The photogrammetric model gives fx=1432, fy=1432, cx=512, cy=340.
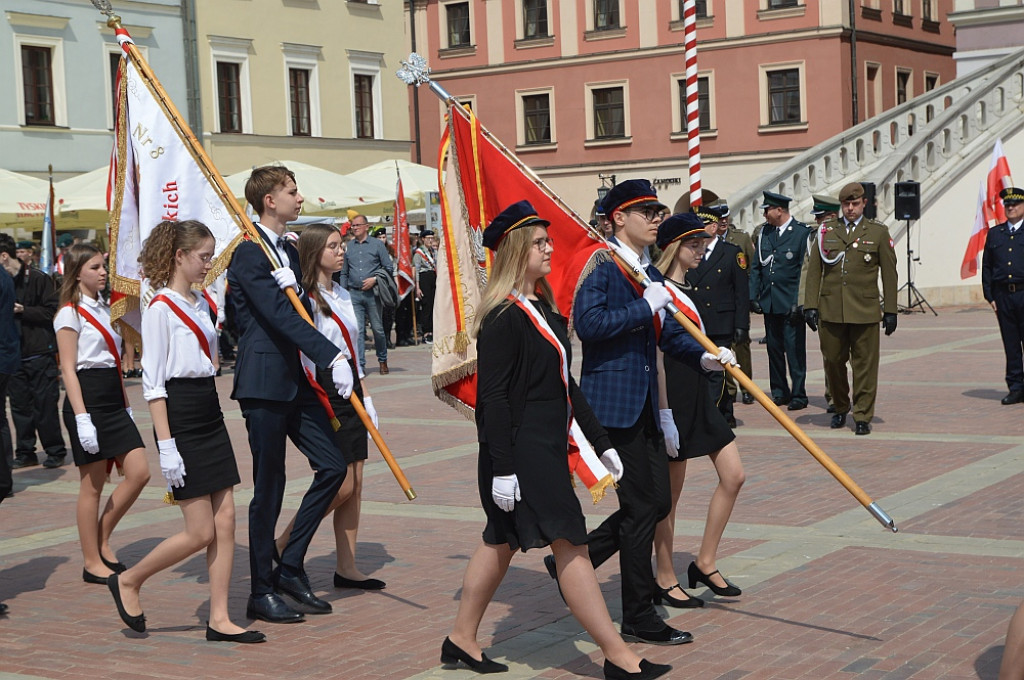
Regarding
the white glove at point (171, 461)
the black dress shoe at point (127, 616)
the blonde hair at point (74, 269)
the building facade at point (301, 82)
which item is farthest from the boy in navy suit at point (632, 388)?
the building facade at point (301, 82)

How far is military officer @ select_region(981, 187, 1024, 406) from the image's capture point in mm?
13945

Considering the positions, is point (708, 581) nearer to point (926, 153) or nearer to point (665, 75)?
point (926, 153)

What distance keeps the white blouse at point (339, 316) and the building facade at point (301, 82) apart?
Answer: 30.6 metres

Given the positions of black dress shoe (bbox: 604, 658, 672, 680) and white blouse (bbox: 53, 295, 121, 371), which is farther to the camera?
white blouse (bbox: 53, 295, 121, 371)

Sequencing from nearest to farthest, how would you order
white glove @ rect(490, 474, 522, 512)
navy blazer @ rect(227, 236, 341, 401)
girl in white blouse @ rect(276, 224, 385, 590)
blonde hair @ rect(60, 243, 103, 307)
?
1. white glove @ rect(490, 474, 522, 512)
2. navy blazer @ rect(227, 236, 341, 401)
3. girl in white blouse @ rect(276, 224, 385, 590)
4. blonde hair @ rect(60, 243, 103, 307)

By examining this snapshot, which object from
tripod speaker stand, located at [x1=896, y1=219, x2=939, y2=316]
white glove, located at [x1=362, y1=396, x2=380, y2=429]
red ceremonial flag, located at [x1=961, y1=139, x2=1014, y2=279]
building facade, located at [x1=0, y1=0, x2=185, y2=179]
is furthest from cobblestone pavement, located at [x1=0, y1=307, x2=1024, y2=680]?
building facade, located at [x1=0, y1=0, x2=185, y2=179]

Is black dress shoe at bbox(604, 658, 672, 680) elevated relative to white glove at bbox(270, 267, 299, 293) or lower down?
lower down

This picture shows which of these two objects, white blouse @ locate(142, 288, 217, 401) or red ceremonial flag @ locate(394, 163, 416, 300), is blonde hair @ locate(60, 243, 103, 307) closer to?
white blouse @ locate(142, 288, 217, 401)

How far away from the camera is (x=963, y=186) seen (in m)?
27.7

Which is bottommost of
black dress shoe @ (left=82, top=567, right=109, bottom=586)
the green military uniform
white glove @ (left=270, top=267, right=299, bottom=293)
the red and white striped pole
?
black dress shoe @ (left=82, top=567, right=109, bottom=586)

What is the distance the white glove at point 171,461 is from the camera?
239 inches

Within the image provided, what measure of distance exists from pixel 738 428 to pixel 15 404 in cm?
632

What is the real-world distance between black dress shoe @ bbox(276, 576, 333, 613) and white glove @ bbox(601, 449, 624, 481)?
1716mm

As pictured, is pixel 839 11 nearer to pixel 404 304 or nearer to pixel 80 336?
pixel 404 304
